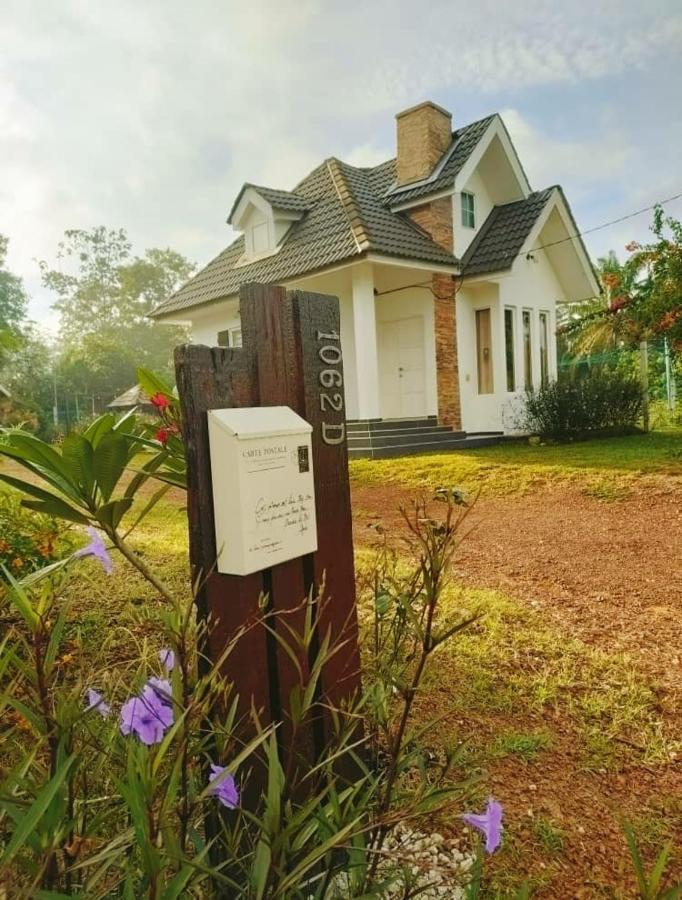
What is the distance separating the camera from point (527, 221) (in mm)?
13133

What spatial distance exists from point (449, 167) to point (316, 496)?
12.8 meters

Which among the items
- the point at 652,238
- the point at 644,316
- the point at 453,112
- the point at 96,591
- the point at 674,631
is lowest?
the point at 674,631

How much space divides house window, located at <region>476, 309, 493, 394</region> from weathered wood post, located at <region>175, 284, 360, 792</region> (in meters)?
11.8

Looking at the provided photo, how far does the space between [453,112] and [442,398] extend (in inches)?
269

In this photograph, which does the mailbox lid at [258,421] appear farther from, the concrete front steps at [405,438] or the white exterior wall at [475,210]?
the white exterior wall at [475,210]

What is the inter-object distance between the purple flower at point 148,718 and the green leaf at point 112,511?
62 cm

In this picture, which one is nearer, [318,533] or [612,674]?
[318,533]

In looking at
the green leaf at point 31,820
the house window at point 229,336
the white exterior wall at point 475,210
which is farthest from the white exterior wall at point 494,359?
the green leaf at point 31,820

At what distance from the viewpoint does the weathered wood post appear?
4.54 ft

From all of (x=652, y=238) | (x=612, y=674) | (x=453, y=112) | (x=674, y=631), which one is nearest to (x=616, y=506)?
(x=674, y=631)

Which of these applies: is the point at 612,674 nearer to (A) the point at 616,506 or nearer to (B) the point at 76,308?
(A) the point at 616,506

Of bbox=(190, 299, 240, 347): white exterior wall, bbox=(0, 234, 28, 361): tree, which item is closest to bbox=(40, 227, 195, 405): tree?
bbox=(0, 234, 28, 361): tree

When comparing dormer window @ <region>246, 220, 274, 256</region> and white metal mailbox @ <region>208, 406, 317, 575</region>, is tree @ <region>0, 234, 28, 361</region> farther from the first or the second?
white metal mailbox @ <region>208, 406, 317, 575</region>

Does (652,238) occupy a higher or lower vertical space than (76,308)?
lower
